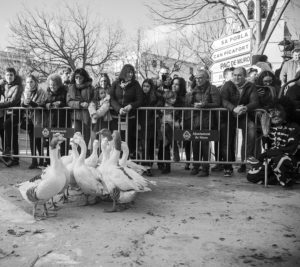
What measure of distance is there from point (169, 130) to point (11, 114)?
353 centimetres

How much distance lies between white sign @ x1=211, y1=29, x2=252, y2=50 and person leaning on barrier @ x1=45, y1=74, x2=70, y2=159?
3893 mm

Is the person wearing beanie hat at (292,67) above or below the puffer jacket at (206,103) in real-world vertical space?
above

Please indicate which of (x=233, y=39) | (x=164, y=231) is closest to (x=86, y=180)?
(x=164, y=231)

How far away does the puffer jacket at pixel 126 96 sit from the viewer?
755 centimetres

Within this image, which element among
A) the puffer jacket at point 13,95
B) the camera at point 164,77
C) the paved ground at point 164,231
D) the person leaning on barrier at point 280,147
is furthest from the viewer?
the camera at point 164,77

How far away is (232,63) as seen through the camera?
8.83 m

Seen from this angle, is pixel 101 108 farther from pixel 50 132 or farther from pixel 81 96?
pixel 50 132

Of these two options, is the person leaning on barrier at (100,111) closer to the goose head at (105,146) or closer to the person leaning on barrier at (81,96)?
the person leaning on barrier at (81,96)

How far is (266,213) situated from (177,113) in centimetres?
327

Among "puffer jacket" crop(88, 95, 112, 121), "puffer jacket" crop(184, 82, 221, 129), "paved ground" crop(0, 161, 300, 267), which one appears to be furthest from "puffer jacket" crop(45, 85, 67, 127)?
"puffer jacket" crop(184, 82, 221, 129)

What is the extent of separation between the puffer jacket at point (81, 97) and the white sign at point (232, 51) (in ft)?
11.0

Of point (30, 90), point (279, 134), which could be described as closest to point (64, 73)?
point (30, 90)

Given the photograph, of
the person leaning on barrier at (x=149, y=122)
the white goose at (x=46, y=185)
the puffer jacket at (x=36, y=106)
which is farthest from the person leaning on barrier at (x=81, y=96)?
the white goose at (x=46, y=185)

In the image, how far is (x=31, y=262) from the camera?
3.33 meters
